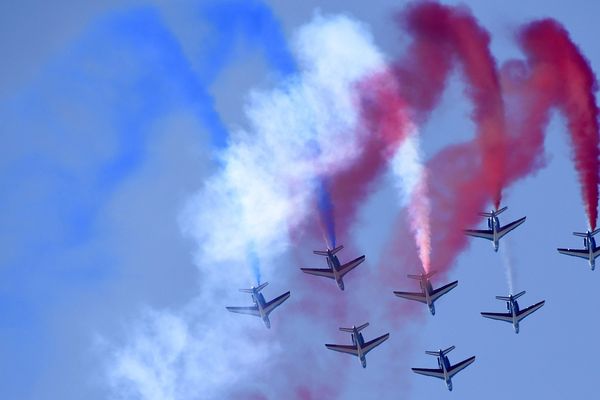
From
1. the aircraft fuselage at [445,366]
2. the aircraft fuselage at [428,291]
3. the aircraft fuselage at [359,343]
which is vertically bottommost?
the aircraft fuselage at [445,366]

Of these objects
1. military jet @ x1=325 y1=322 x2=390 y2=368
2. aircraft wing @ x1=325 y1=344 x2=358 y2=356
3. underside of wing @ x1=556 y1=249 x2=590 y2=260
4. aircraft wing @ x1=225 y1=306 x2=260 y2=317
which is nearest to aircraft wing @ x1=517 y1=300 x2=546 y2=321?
underside of wing @ x1=556 y1=249 x2=590 y2=260

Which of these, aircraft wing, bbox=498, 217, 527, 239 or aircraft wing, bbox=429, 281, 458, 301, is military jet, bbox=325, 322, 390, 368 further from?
aircraft wing, bbox=498, 217, 527, 239

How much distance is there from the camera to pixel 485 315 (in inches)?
1980

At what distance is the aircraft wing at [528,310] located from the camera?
48906mm

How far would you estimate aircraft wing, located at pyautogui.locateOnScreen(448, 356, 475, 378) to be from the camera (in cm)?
4962

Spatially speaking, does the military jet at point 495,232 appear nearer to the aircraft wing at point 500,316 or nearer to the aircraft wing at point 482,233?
the aircraft wing at point 482,233

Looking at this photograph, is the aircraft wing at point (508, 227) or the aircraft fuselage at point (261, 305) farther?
the aircraft fuselage at point (261, 305)

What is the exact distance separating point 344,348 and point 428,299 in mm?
3935

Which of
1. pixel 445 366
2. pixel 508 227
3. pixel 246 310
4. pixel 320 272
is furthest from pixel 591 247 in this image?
pixel 246 310

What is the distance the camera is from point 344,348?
49.8m

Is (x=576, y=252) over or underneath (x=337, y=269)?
→ over

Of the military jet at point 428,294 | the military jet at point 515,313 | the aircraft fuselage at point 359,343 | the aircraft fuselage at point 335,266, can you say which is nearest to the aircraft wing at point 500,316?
the military jet at point 515,313

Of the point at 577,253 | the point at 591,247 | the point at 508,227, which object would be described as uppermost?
the point at 508,227

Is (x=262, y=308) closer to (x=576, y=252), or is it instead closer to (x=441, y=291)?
(x=441, y=291)
